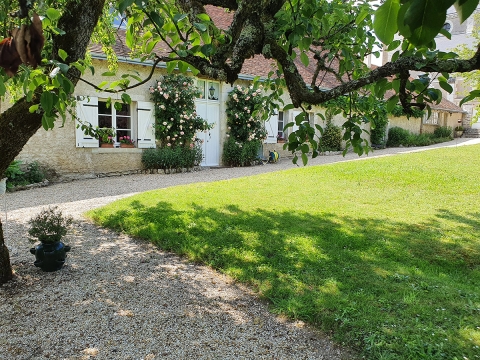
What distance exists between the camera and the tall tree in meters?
0.91

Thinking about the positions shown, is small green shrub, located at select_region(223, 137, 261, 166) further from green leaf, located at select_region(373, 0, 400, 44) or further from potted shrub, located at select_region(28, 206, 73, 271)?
green leaf, located at select_region(373, 0, 400, 44)

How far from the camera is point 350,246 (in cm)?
437

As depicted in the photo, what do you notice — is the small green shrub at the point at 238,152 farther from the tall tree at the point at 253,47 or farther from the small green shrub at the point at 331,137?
the tall tree at the point at 253,47

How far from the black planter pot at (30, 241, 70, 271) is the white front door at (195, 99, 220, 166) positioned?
8590 millimetres

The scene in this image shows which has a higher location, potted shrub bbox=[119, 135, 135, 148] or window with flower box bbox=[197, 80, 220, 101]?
window with flower box bbox=[197, 80, 220, 101]

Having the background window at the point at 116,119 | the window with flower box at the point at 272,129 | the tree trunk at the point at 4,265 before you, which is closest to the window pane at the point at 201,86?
the background window at the point at 116,119

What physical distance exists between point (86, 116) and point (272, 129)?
6898 millimetres

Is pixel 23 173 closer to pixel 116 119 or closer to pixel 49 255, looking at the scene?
pixel 116 119

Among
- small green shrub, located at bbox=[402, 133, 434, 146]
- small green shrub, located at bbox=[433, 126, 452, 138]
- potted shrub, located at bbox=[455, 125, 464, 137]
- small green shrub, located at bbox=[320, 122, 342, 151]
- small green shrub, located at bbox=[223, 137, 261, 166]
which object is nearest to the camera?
small green shrub, located at bbox=[223, 137, 261, 166]

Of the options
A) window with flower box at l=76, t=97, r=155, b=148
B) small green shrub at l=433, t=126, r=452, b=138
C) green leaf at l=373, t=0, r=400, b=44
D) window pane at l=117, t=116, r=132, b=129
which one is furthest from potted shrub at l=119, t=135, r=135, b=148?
small green shrub at l=433, t=126, r=452, b=138

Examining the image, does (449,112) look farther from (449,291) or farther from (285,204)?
(449,291)

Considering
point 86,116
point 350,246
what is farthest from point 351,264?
point 86,116

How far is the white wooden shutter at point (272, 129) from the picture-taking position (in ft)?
45.1

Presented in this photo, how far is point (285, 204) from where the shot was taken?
6391mm
